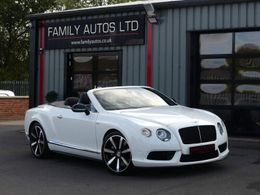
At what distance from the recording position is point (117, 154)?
28.8 feet

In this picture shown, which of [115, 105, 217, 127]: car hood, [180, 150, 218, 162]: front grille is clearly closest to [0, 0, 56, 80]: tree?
[115, 105, 217, 127]: car hood

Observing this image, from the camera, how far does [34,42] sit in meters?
17.7

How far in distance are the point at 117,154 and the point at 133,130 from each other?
0.56 m

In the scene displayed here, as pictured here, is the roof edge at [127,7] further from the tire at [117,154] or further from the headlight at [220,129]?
the tire at [117,154]

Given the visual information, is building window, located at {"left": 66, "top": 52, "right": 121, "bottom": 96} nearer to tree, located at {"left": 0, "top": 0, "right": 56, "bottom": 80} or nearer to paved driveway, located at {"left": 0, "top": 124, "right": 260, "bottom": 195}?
paved driveway, located at {"left": 0, "top": 124, "right": 260, "bottom": 195}

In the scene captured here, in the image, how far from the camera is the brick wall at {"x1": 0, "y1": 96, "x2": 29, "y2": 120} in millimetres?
22906

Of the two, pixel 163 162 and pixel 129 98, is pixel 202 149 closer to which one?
pixel 163 162

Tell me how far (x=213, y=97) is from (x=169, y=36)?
77.8 inches

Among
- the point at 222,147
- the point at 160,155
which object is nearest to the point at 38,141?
the point at 160,155

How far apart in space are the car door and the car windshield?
377 millimetres

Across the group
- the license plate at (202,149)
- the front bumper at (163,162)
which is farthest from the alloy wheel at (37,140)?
the license plate at (202,149)

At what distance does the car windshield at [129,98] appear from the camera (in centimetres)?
956

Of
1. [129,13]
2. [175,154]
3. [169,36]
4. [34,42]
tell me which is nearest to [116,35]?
[129,13]

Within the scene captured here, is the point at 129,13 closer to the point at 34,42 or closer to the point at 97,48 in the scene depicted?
the point at 97,48
